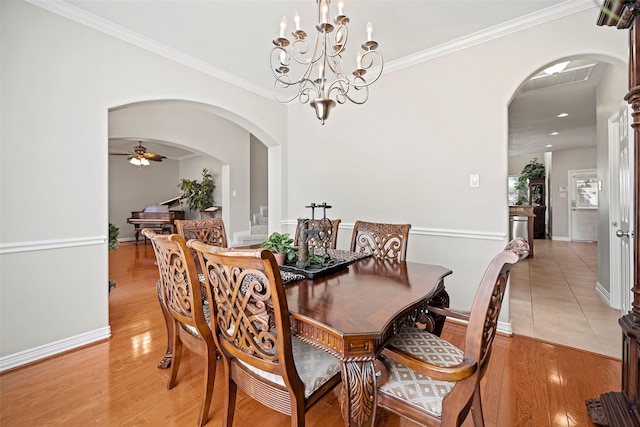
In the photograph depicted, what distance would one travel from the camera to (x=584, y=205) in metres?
8.05

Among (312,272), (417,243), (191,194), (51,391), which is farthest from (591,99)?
(191,194)

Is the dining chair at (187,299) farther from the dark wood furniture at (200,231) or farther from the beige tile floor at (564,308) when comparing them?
the beige tile floor at (564,308)

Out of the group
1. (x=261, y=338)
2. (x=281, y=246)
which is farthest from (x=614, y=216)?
(x=261, y=338)

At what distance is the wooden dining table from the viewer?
3.22 ft

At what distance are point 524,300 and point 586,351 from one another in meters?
1.20

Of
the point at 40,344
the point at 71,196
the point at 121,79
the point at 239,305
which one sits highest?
the point at 121,79

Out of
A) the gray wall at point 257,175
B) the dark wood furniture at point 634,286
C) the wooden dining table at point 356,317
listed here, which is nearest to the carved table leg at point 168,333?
the wooden dining table at point 356,317

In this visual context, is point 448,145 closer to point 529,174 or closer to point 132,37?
point 132,37

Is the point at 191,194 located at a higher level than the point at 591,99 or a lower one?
lower

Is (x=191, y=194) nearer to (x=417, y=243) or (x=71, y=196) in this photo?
(x=71, y=196)

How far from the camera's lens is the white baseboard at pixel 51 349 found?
2006 millimetres

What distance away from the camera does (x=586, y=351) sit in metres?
2.18

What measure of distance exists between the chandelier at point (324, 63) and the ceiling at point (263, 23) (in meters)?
0.19

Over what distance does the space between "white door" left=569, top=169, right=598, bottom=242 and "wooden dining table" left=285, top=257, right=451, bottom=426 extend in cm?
940
